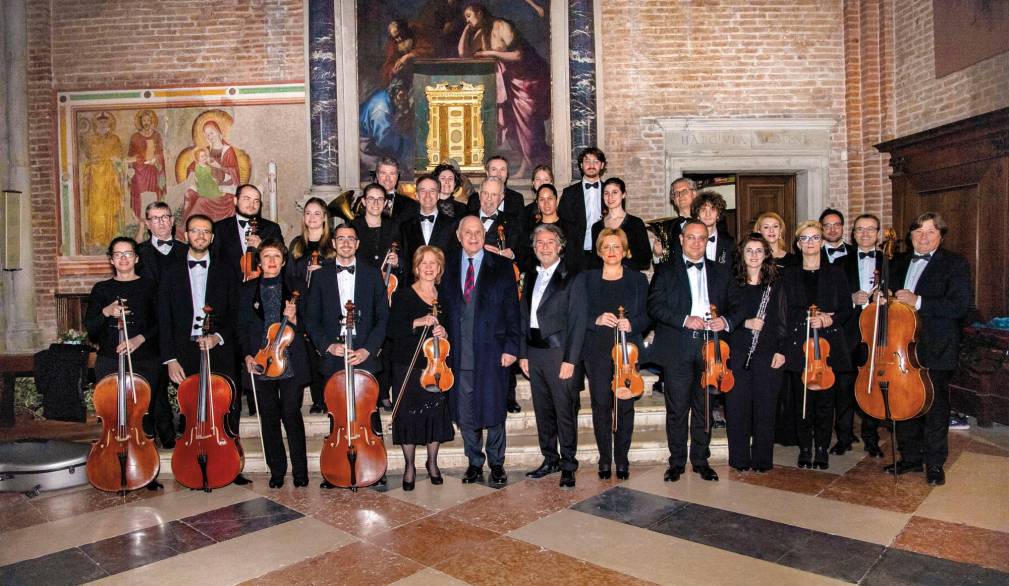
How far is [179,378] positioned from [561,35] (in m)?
5.75

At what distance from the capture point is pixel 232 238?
4875 mm

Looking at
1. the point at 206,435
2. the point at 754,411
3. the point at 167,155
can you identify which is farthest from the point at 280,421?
the point at 167,155

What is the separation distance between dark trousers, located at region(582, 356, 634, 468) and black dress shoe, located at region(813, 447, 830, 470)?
124 cm

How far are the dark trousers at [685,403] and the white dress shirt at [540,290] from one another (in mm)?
854

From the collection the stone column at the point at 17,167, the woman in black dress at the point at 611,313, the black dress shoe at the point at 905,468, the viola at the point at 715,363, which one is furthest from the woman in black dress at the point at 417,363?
the stone column at the point at 17,167

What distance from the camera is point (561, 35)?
26.5 feet

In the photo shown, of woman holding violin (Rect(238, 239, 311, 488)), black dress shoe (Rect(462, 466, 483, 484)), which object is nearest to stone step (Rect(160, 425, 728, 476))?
black dress shoe (Rect(462, 466, 483, 484))

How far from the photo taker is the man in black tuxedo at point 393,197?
5113 millimetres

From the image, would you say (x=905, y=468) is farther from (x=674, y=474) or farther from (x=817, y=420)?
(x=674, y=474)

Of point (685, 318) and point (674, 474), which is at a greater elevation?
point (685, 318)

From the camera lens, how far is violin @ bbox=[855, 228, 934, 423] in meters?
4.01

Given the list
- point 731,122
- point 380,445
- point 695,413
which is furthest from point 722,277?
point 731,122

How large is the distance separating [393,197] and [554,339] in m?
1.86

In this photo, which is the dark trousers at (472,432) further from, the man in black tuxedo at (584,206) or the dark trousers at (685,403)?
the man in black tuxedo at (584,206)
